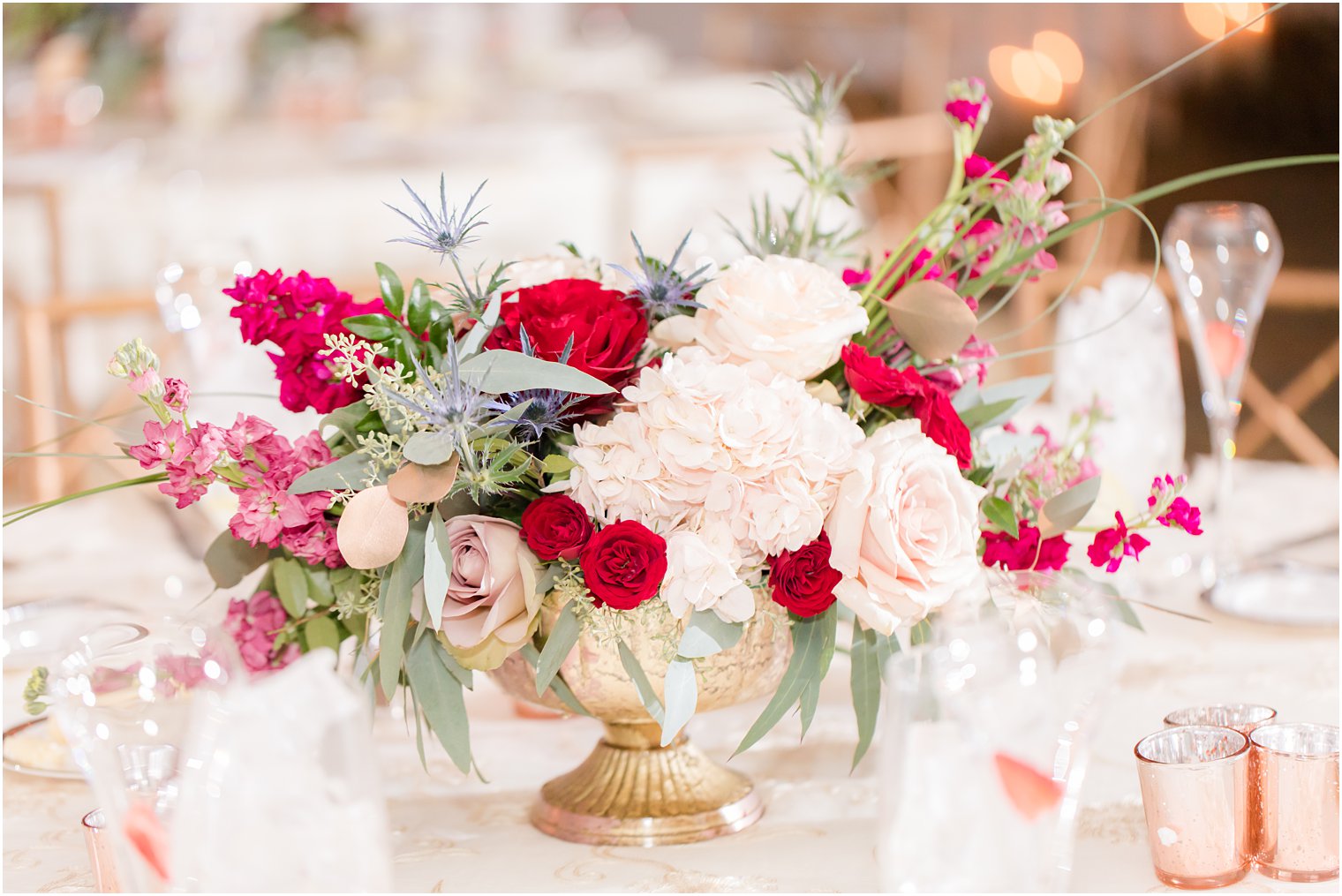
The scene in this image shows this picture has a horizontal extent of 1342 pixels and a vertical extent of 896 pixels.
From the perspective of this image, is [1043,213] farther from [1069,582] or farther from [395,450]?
[395,450]

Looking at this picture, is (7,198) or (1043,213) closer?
(1043,213)

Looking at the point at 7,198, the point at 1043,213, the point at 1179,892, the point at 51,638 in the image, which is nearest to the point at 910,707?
the point at 1179,892

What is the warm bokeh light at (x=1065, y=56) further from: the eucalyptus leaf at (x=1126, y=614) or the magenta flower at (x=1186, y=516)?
the magenta flower at (x=1186, y=516)

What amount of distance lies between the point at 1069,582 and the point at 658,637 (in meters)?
0.23

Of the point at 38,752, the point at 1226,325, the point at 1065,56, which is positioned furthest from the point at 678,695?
the point at 1065,56

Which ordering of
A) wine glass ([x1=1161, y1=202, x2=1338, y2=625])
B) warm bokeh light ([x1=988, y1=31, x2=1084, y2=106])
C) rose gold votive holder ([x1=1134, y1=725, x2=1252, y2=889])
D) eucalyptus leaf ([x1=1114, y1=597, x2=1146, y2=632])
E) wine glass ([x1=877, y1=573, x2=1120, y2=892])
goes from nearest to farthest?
wine glass ([x1=877, y1=573, x2=1120, y2=892]) → rose gold votive holder ([x1=1134, y1=725, x2=1252, y2=889]) → eucalyptus leaf ([x1=1114, y1=597, x2=1146, y2=632]) → wine glass ([x1=1161, y1=202, x2=1338, y2=625]) → warm bokeh light ([x1=988, y1=31, x2=1084, y2=106])

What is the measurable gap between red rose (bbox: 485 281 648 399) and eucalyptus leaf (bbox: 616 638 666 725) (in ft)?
0.50

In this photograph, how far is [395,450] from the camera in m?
0.73

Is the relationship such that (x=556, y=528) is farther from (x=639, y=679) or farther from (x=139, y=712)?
(x=139, y=712)

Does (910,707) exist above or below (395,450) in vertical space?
below

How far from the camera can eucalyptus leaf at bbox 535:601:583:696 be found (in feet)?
2.41

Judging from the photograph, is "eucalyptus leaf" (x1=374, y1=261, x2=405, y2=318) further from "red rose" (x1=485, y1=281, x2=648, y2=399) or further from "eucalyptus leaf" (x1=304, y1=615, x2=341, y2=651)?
"eucalyptus leaf" (x1=304, y1=615, x2=341, y2=651)

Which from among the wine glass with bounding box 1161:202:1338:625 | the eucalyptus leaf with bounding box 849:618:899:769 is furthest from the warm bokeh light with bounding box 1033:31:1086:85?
the eucalyptus leaf with bounding box 849:618:899:769

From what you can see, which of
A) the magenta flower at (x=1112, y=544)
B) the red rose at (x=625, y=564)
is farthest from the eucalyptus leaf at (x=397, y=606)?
the magenta flower at (x=1112, y=544)
